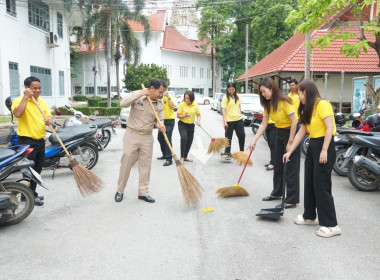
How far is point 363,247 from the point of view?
3.82m

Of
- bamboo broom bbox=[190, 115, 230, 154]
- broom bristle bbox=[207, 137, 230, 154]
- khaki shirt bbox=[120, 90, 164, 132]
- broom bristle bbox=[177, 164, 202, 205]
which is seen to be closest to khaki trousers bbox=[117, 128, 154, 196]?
khaki shirt bbox=[120, 90, 164, 132]

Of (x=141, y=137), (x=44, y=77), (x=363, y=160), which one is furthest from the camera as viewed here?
(x=44, y=77)

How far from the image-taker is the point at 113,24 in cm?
2758

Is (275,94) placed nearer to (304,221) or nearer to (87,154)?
(304,221)

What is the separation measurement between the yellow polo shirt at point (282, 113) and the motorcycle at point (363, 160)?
1.49 metres

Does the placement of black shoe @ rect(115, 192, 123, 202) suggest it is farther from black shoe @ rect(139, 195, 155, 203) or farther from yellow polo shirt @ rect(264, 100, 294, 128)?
yellow polo shirt @ rect(264, 100, 294, 128)

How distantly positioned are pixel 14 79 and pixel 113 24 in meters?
10.7

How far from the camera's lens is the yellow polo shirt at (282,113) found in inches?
203

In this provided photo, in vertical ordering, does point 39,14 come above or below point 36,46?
above

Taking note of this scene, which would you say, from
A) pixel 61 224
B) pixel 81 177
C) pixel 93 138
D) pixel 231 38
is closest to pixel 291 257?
pixel 61 224

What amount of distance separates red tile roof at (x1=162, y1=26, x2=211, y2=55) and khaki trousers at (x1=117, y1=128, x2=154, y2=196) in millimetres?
44270

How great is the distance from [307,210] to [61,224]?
2912 mm

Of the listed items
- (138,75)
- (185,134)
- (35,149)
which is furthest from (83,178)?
(138,75)

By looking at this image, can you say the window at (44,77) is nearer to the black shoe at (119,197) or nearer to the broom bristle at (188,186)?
the black shoe at (119,197)
